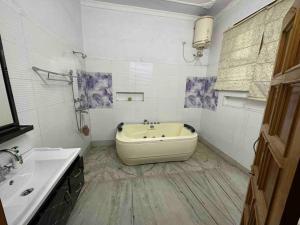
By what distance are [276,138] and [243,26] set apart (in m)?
2.25

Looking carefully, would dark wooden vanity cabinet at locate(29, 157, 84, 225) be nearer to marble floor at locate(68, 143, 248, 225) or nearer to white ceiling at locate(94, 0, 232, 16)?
marble floor at locate(68, 143, 248, 225)

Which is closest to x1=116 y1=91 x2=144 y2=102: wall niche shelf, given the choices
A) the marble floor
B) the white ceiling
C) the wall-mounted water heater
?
the marble floor

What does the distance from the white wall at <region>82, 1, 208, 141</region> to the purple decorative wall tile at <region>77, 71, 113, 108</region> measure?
0.37 feet

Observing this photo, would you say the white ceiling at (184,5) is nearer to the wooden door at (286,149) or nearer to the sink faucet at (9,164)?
the wooden door at (286,149)

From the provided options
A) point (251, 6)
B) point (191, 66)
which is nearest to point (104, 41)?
point (191, 66)

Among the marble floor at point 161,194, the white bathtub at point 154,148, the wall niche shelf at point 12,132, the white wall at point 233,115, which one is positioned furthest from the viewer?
the white bathtub at point 154,148

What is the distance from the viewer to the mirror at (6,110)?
93cm

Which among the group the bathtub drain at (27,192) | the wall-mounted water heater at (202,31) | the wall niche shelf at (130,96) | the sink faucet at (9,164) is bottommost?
the bathtub drain at (27,192)

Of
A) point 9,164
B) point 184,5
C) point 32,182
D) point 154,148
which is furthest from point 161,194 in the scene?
point 184,5

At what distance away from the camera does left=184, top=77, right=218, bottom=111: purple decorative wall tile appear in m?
3.07

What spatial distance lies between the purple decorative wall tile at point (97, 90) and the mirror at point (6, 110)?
5.21 ft

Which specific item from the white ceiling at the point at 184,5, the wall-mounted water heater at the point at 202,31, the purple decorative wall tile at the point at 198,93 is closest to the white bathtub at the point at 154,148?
the purple decorative wall tile at the point at 198,93

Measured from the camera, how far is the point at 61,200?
104 centimetres

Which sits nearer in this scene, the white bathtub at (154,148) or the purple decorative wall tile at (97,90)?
the white bathtub at (154,148)
